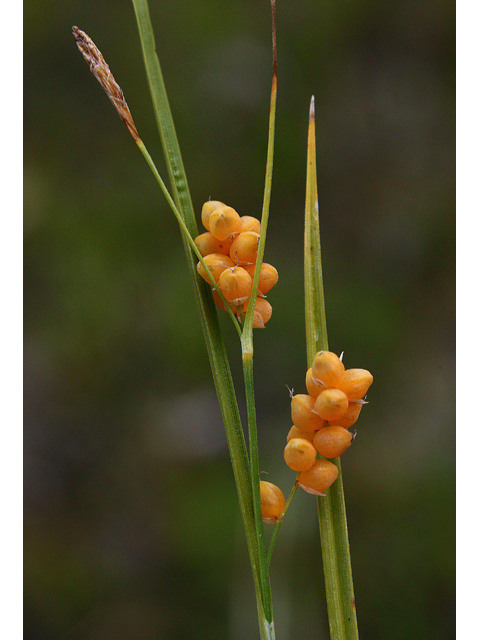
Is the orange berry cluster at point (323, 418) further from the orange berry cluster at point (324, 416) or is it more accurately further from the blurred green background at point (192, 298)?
the blurred green background at point (192, 298)

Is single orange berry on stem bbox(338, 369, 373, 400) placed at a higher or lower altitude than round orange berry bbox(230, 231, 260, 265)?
lower

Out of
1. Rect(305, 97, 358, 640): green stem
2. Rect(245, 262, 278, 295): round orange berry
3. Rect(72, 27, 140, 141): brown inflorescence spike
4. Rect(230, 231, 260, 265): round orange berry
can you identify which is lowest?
Rect(305, 97, 358, 640): green stem

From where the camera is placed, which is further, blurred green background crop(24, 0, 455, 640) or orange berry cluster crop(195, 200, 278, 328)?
blurred green background crop(24, 0, 455, 640)

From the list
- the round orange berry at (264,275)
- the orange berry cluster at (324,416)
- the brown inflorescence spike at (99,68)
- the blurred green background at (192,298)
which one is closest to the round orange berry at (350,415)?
the orange berry cluster at (324,416)

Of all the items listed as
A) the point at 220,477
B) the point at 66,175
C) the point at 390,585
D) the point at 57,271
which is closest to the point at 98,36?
the point at 66,175

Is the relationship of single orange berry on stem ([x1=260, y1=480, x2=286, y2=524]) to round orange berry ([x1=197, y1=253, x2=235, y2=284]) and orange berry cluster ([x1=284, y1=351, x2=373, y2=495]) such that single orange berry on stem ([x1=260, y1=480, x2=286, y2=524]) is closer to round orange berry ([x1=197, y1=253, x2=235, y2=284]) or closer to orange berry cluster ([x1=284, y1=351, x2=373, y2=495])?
orange berry cluster ([x1=284, y1=351, x2=373, y2=495])

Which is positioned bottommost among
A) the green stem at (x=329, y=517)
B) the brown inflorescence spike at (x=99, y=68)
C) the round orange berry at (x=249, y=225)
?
the green stem at (x=329, y=517)

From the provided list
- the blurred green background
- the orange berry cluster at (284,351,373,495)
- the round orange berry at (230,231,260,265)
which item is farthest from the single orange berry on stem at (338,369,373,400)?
the blurred green background

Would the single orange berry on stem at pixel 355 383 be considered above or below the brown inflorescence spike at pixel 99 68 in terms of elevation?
below
